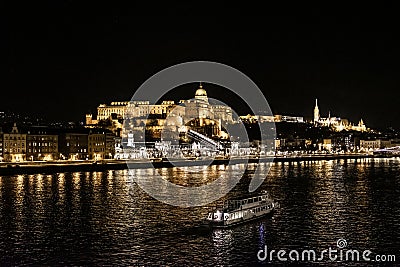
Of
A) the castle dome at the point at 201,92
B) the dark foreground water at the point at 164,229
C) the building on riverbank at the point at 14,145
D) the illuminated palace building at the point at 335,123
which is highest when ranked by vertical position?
the castle dome at the point at 201,92

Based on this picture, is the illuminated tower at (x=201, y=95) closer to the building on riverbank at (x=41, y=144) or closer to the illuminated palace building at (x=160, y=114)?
the illuminated palace building at (x=160, y=114)

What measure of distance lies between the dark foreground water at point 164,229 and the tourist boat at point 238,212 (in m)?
0.23

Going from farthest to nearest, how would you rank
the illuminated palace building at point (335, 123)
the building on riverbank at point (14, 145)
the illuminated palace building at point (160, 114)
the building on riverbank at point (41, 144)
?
1. the illuminated palace building at point (335, 123)
2. the illuminated palace building at point (160, 114)
3. the building on riverbank at point (41, 144)
4. the building on riverbank at point (14, 145)

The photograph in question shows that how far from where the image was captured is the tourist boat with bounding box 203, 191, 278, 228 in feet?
39.3

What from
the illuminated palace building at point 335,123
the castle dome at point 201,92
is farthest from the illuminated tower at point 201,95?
the illuminated palace building at point 335,123

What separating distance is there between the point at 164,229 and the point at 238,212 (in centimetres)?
185

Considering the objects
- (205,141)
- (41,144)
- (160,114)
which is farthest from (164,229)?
(160,114)

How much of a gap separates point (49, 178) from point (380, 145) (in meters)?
65.1

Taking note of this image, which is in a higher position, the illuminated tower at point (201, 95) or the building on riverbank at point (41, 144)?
the illuminated tower at point (201, 95)

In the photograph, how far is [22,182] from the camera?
69.5 feet

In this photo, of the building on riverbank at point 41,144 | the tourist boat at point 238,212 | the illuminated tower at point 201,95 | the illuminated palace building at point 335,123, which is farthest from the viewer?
the illuminated palace building at point 335,123

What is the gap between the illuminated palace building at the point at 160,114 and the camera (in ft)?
203

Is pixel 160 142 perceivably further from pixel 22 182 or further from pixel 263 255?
pixel 263 255

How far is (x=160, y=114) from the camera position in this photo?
6550 centimetres
